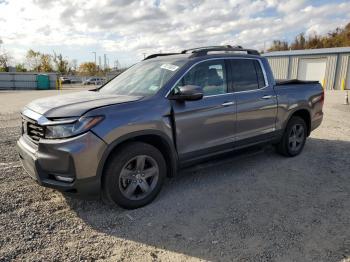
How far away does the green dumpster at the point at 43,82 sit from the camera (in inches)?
1449

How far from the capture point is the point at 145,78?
13.7 ft

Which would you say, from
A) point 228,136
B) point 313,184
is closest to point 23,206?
point 228,136

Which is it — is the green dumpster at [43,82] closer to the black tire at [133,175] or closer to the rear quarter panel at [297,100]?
the rear quarter panel at [297,100]

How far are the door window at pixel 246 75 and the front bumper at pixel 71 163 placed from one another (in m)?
2.35

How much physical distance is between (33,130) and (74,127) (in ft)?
2.32

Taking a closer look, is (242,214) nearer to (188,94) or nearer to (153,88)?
(188,94)

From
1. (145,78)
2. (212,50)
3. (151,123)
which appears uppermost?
(212,50)

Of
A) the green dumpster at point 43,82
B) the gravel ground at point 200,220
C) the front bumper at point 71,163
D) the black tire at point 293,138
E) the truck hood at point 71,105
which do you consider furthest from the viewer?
the green dumpster at point 43,82

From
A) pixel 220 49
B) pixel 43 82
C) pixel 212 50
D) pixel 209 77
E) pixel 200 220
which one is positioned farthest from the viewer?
pixel 43 82

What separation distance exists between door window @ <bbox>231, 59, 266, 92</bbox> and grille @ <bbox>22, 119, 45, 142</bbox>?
8.90 feet

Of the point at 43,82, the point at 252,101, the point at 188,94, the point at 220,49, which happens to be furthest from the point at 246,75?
the point at 43,82

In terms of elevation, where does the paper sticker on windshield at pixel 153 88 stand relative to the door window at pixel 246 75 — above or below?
below

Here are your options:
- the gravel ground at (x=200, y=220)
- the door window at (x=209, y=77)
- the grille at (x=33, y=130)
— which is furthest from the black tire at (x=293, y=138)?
the grille at (x=33, y=130)

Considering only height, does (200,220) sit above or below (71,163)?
below
